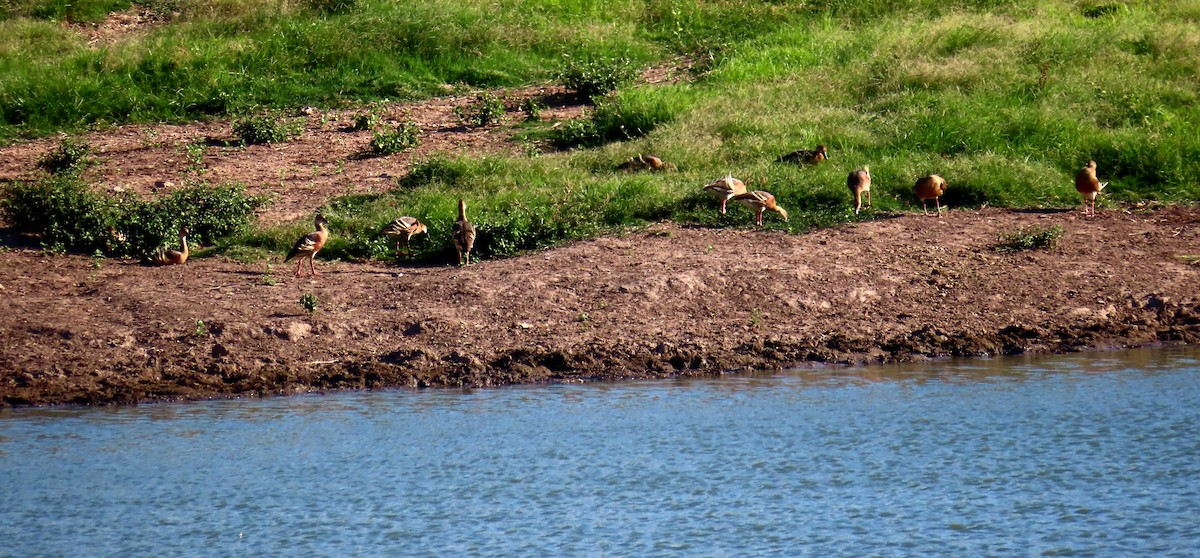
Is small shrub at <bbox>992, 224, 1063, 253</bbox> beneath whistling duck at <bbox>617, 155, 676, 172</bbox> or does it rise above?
beneath

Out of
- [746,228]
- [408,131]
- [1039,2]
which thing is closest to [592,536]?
[746,228]

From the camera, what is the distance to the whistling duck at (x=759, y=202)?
13211 millimetres

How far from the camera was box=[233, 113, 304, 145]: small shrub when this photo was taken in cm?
1620

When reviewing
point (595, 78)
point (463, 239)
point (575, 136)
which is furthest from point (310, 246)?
point (595, 78)

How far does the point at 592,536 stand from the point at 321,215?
6413 mm

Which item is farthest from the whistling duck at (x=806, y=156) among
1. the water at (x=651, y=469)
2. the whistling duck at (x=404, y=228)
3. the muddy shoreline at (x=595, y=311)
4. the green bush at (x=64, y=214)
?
the green bush at (x=64, y=214)

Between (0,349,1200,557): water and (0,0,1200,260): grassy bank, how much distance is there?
3.30 metres

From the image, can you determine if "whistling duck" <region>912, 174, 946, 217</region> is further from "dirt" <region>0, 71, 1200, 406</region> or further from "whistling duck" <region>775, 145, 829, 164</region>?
"whistling duck" <region>775, 145, 829, 164</region>

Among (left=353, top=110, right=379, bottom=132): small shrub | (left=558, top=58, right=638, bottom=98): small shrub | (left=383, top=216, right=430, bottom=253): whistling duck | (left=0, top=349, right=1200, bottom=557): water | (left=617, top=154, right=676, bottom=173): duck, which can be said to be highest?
(left=558, top=58, right=638, bottom=98): small shrub

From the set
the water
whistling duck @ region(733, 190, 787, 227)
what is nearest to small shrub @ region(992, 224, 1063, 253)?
whistling duck @ region(733, 190, 787, 227)

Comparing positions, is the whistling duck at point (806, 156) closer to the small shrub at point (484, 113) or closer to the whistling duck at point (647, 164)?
the whistling duck at point (647, 164)

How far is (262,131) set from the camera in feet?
53.0

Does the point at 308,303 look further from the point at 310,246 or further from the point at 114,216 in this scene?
the point at 114,216

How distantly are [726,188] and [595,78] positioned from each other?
175 inches
